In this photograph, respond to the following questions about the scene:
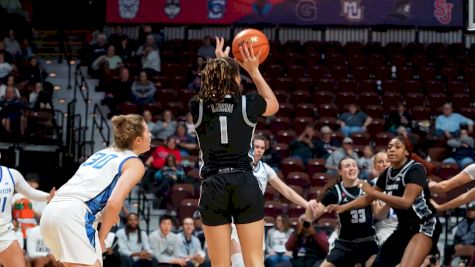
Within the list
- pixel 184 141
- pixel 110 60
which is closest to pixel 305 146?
pixel 184 141

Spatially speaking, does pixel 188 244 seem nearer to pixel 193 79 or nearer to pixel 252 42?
pixel 193 79

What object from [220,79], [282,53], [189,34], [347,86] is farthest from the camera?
[189,34]

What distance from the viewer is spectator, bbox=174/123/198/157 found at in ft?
57.7

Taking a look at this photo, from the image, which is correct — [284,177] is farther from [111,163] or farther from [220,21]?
[111,163]

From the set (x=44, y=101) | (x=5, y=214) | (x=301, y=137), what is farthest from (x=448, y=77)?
(x=5, y=214)

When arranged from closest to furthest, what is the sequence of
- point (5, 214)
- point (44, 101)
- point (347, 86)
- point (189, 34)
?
1. point (5, 214)
2. point (44, 101)
3. point (347, 86)
4. point (189, 34)

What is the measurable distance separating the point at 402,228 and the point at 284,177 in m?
7.75

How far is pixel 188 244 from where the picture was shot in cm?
1429

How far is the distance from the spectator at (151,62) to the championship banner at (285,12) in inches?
99.5

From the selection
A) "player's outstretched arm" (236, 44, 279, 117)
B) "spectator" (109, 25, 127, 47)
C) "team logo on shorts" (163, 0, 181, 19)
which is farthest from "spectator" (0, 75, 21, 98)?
"player's outstretched arm" (236, 44, 279, 117)

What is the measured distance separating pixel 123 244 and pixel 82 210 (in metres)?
7.57

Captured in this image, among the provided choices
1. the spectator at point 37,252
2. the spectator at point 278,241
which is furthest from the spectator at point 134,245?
the spectator at point 278,241

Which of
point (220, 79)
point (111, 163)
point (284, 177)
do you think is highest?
point (220, 79)

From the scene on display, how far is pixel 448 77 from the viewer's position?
71.4 ft
